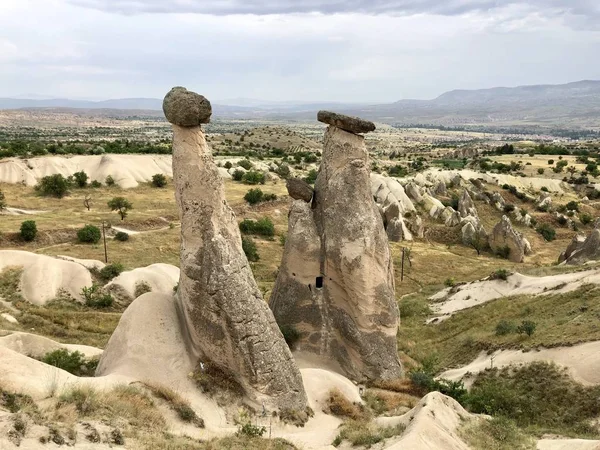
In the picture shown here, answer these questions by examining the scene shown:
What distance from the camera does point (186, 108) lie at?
12.9 meters

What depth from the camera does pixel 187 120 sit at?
1295 cm

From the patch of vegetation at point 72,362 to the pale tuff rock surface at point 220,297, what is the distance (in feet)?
11.5

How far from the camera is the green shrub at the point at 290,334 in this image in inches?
695

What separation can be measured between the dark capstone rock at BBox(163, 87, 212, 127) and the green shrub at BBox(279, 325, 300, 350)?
27.2 feet

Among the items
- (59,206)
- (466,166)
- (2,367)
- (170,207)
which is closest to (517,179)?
(466,166)

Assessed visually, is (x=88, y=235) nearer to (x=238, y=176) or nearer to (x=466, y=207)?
(x=238, y=176)

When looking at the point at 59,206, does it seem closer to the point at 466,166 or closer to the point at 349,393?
the point at 349,393

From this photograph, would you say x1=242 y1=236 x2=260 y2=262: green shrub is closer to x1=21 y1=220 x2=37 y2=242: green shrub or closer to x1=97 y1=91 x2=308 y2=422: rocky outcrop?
x1=21 y1=220 x2=37 y2=242: green shrub

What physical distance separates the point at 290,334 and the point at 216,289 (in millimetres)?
5874

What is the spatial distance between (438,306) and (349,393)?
49.4ft

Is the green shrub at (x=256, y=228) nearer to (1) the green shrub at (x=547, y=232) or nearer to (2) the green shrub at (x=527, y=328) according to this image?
(2) the green shrub at (x=527, y=328)

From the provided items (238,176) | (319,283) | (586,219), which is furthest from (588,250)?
(238,176)

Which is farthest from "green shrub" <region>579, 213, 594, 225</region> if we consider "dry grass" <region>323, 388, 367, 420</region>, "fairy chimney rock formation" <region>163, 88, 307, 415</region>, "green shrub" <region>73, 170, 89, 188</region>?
"green shrub" <region>73, 170, 89, 188</region>

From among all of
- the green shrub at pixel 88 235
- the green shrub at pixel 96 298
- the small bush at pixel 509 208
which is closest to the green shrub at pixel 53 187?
the green shrub at pixel 88 235
